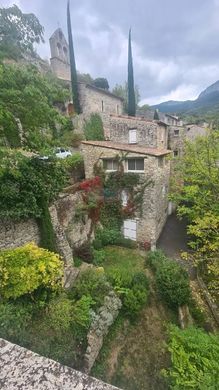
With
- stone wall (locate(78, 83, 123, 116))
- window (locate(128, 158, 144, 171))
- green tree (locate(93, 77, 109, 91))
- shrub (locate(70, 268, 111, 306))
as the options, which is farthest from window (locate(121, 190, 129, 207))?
green tree (locate(93, 77, 109, 91))

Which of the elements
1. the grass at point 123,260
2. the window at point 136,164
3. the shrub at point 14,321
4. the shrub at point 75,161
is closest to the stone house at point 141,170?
the window at point 136,164

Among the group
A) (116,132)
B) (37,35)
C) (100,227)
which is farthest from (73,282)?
(37,35)

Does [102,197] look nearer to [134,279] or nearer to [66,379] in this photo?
[134,279]

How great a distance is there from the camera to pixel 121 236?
53.3ft

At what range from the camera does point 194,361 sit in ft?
21.0

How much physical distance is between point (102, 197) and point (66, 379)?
1434cm

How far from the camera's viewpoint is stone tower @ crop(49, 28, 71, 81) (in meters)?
36.6

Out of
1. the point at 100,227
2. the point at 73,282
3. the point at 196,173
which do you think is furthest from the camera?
the point at 100,227

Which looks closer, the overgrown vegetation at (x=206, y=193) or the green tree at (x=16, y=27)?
the overgrown vegetation at (x=206, y=193)

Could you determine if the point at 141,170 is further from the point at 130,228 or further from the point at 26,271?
the point at 26,271

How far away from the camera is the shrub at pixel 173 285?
35.5 ft

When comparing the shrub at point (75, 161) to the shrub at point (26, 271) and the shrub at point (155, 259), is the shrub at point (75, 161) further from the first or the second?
the shrub at point (26, 271)

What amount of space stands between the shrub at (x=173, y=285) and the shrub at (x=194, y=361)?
310 centimetres

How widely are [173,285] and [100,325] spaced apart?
435cm
